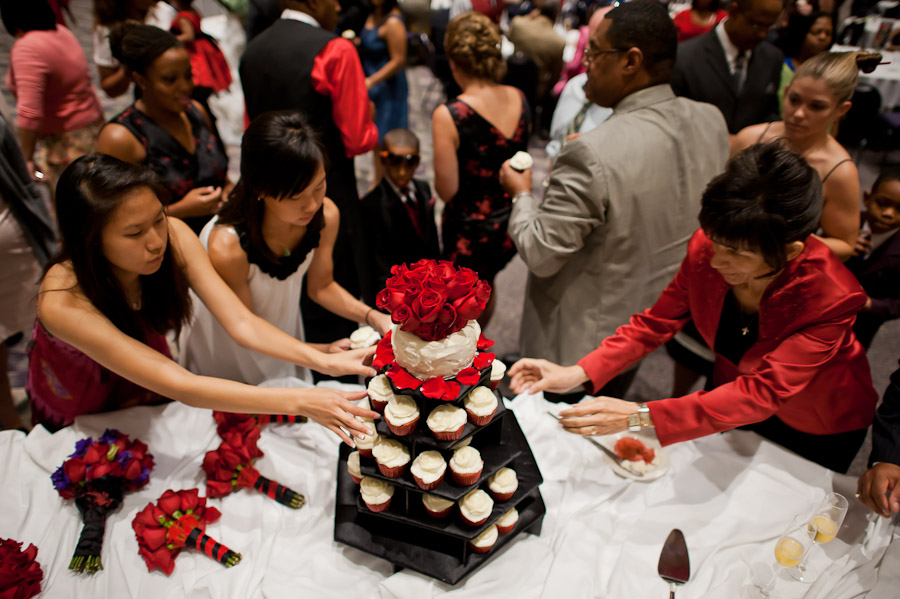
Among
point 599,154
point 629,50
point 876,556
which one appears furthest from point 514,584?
point 629,50

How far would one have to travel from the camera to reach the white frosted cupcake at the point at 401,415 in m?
1.31

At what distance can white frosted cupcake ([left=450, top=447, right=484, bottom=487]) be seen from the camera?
1.34m

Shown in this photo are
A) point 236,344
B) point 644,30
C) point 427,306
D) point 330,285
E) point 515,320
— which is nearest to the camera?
point 427,306

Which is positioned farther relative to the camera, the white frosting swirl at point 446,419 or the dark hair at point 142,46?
the dark hair at point 142,46

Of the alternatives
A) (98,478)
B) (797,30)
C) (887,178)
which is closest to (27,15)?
(98,478)

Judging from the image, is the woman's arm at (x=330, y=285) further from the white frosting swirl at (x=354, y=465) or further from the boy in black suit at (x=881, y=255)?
the boy in black suit at (x=881, y=255)

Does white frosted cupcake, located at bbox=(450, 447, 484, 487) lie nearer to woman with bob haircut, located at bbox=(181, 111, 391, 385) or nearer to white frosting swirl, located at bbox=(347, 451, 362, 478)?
white frosting swirl, located at bbox=(347, 451, 362, 478)

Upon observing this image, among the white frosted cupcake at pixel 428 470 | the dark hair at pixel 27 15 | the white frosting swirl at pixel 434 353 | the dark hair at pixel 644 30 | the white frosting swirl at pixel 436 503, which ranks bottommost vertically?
the white frosting swirl at pixel 436 503

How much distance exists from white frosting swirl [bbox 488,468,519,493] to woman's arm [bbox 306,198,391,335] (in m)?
0.78

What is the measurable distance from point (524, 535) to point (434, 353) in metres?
0.66

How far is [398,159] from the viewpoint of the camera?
9.70ft

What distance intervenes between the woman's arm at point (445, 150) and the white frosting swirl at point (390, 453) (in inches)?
71.0

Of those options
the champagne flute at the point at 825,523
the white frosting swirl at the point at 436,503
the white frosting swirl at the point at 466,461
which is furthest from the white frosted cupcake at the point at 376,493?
the champagne flute at the point at 825,523

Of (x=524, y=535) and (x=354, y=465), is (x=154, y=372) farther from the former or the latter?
(x=524, y=535)
